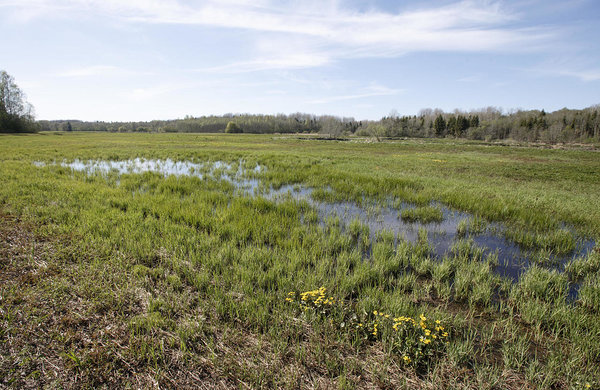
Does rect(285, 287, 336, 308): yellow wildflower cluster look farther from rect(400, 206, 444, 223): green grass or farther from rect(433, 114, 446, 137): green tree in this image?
rect(433, 114, 446, 137): green tree

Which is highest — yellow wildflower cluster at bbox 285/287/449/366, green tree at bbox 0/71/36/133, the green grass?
green tree at bbox 0/71/36/133

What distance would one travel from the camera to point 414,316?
3.55 meters

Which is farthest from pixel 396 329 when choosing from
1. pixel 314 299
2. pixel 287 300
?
pixel 287 300

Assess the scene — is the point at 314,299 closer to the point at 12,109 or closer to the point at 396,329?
the point at 396,329

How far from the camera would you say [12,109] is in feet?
222

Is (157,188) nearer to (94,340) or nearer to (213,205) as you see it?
(213,205)

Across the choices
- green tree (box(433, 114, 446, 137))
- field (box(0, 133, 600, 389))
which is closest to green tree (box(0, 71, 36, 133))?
field (box(0, 133, 600, 389))

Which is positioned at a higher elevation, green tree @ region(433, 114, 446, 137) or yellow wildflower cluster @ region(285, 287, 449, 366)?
green tree @ region(433, 114, 446, 137)

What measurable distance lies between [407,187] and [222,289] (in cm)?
1052

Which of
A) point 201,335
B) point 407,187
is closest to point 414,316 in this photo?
point 201,335

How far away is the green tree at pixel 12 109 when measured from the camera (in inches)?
2494

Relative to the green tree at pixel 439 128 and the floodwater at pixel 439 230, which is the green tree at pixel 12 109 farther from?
the green tree at pixel 439 128

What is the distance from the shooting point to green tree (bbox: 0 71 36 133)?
63.3m

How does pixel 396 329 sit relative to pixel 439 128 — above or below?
below
